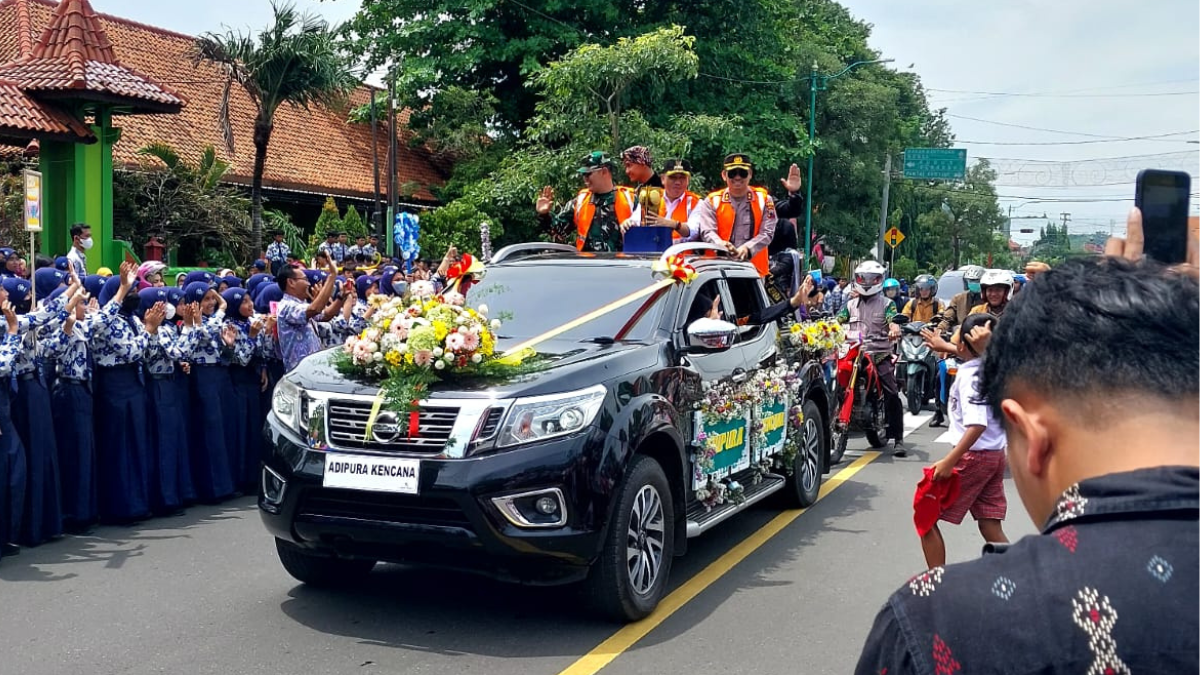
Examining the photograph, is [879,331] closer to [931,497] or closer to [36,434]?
[931,497]

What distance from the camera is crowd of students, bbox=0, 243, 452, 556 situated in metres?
7.18

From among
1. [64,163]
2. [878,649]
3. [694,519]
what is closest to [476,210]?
[64,163]

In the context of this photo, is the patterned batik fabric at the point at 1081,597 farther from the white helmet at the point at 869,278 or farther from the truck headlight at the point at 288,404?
the white helmet at the point at 869,278

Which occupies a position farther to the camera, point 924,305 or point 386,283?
point 924,305

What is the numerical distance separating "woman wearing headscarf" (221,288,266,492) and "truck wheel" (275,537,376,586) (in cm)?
280

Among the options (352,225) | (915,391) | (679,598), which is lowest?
(679,598)

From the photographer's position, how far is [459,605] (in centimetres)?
593

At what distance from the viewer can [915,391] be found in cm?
1465

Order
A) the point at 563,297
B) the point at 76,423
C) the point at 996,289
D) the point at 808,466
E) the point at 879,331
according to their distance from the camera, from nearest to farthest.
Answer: the point at 563,297 < the point at 76,423 < the point at 808,466 < the point at 996,289 < the point at 879,331

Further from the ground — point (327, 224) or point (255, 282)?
point (327, 224)

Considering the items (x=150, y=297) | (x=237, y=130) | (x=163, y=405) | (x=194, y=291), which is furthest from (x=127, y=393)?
(x=237, y=130)

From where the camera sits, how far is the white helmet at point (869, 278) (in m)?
11.9

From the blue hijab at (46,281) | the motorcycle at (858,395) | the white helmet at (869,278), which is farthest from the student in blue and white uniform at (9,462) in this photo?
the white helmet at (869,278)

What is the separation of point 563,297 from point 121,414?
348 centimetres
